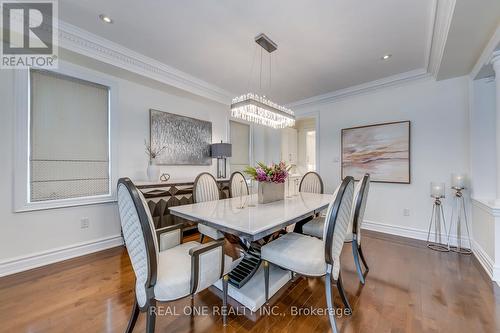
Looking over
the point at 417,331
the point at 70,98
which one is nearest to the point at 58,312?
the point at 70,98

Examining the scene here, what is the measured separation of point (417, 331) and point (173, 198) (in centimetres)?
302

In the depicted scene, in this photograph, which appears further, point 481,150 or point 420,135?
point 420,135

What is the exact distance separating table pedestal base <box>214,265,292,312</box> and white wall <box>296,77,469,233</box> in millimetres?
2587

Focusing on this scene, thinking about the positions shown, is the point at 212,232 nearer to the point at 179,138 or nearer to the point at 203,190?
the point at 203,190

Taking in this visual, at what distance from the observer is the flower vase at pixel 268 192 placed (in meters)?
2.35

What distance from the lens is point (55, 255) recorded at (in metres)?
2.49

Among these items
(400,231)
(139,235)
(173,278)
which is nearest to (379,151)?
(400,231)

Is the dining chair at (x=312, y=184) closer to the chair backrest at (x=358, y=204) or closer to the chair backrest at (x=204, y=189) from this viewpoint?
the chair backrest at (x=358, y=204)

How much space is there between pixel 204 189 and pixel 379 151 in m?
3.13

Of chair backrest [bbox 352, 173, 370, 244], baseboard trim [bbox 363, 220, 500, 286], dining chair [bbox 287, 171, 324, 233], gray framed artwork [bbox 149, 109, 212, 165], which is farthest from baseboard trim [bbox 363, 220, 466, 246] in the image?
gray framed artwork [bbox 149, 109, 212, 165]

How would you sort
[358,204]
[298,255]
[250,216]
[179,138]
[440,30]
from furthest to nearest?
[179,138] < [440,30] < [358,204] < [250,216] < [298,255]

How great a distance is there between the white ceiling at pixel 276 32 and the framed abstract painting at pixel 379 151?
0.95 m

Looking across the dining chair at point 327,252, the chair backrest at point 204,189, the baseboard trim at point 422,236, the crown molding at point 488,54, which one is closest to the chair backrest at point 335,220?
the dining chair at point 327,252

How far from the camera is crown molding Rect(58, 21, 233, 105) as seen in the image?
2.31 metres
